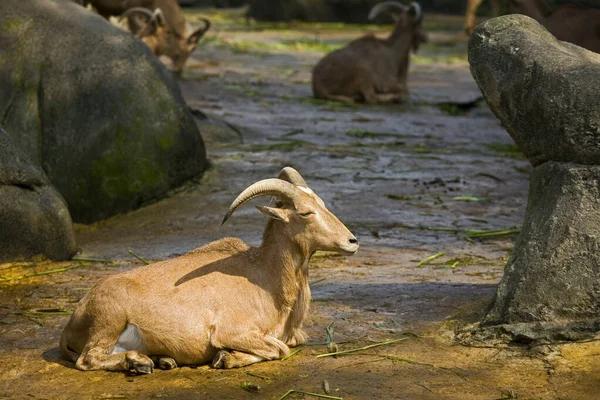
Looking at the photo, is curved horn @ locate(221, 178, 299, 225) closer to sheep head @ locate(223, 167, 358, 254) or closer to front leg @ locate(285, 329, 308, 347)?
sheep head @ locate(223, 167, 358, 254)

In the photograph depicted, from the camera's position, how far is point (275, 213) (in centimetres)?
568

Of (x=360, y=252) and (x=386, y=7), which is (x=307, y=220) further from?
(x=386, y=7)

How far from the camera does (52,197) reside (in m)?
8.22

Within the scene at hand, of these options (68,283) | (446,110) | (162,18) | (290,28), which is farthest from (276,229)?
(290,28)

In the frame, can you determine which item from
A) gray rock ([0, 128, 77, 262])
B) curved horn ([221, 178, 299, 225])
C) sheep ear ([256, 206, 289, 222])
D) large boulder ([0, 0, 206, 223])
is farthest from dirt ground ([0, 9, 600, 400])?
curved horn ([221, 178, 299, 225])

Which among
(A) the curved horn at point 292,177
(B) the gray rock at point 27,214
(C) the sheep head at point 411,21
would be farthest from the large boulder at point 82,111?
(C) the sheep head at point 411,21

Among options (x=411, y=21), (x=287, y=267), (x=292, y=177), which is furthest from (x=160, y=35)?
(x=287, y=267)

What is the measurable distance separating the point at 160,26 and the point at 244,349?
13.1 meters

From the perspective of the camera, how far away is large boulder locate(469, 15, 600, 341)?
18.7 feet

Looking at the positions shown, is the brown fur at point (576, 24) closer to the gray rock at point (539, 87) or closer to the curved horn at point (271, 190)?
the gray rock at point (539, 87)

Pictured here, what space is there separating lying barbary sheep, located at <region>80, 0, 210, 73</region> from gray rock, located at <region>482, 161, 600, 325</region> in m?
11.8

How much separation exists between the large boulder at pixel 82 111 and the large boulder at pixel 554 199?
461cm

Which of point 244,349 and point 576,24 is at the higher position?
point 576,24

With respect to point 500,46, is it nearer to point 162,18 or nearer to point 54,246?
point 54,246
